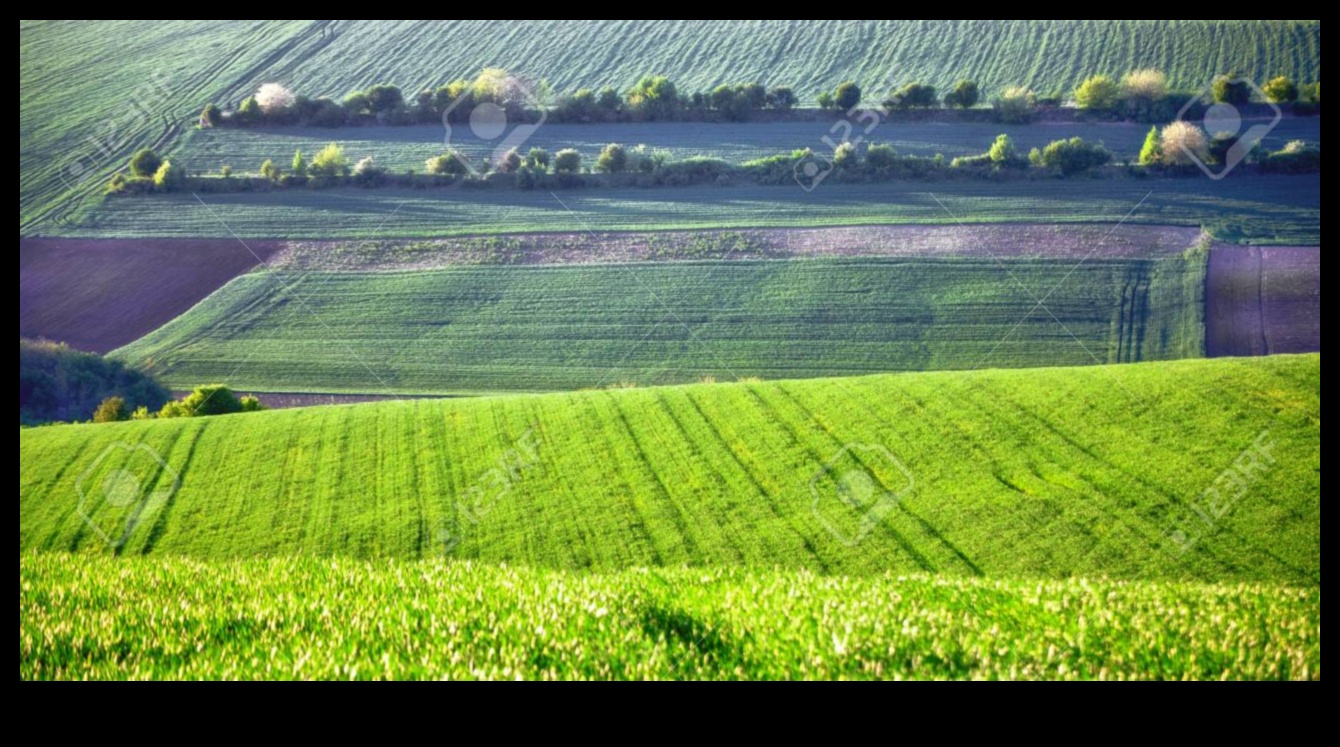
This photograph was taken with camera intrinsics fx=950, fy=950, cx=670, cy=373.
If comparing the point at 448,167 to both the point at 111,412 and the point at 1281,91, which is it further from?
the point at 1281,91

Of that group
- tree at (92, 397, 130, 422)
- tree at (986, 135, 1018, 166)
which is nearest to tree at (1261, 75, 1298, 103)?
tree at (986, 135, 1018, 166)

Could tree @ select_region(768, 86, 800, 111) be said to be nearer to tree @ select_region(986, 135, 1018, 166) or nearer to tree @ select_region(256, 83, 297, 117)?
tree @ select_region(986, 135, 1018, 166)

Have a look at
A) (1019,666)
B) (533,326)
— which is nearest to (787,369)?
(533,326)

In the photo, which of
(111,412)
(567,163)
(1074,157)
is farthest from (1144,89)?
(111,412)

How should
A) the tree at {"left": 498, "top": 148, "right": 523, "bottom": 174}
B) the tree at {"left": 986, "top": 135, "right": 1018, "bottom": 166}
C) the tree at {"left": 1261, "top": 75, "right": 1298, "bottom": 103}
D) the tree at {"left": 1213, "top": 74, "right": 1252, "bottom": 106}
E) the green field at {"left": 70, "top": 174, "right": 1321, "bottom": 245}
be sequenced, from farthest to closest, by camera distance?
the tree at {"left": 1213, "top": 74, "right": 1252, "bottom": 106}
the tree at {"left": 1261, "top": 75, "right": 1298, "bottom": 103}
the tree at {"left": 498, "top": 148, "right": 523, "bottom": 174}
the tree at {"left": 986, "top": 135, "right": 1018, "bottom": 166}
the green field at {"left": 70, "top": 174, "right": 1321, "bottom": 245}

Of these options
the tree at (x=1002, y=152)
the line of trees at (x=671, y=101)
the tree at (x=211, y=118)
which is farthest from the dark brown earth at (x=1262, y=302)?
the tree at (x=211, y=118)

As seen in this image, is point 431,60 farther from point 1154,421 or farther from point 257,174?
point 1154,421

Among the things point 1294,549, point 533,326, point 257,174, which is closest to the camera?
point 1294,549
